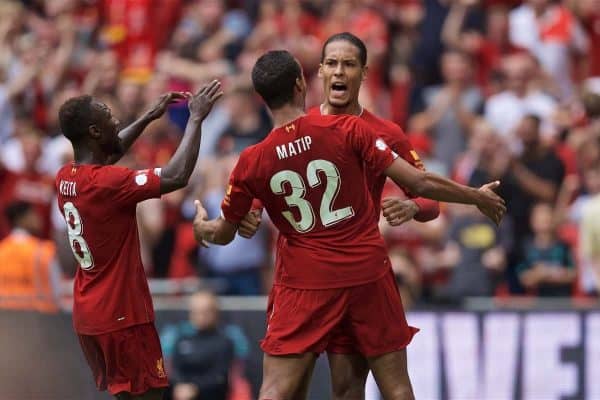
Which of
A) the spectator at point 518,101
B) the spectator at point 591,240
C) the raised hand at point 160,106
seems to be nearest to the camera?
the raised hand at point 160,106

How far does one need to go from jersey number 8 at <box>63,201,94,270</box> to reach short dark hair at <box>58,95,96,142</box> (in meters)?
0.43

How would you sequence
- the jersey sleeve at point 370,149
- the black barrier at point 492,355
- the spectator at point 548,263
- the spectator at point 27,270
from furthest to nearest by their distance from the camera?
the spectator at point 27,270
the spectator at point 548,263
the black barrier at point 492,355
the jersey sleeve at point 370,149

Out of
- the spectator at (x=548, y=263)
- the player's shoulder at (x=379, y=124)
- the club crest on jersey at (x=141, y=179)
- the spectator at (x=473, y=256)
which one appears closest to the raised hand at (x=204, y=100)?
the club crest on jersey at (x=141, y=179)

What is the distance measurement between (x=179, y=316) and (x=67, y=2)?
6.03 meters

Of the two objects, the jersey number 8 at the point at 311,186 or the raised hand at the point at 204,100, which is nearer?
the jersey number 8 at the point at 311,186

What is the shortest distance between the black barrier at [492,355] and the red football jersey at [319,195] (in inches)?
168

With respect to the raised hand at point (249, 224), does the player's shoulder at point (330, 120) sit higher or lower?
higher

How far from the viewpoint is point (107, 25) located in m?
17.1

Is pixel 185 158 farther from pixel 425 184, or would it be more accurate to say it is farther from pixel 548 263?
pixel 548 263

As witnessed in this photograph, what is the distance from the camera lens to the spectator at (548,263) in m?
12.7

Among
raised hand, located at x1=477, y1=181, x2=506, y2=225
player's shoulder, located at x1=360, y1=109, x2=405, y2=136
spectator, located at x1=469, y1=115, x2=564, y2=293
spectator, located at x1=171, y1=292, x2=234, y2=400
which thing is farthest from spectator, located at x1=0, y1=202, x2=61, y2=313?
raised hand, located at x1=477, y1=181, x2=506, y2=225

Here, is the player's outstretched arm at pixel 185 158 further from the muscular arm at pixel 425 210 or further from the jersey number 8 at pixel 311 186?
the muscular arm at pixel 425 210

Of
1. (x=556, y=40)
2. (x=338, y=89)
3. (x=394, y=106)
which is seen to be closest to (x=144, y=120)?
(x=338, y=89)

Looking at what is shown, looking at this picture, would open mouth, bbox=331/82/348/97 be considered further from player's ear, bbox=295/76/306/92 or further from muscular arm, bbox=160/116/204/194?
muscular arm, bbox=160/116/204/194
